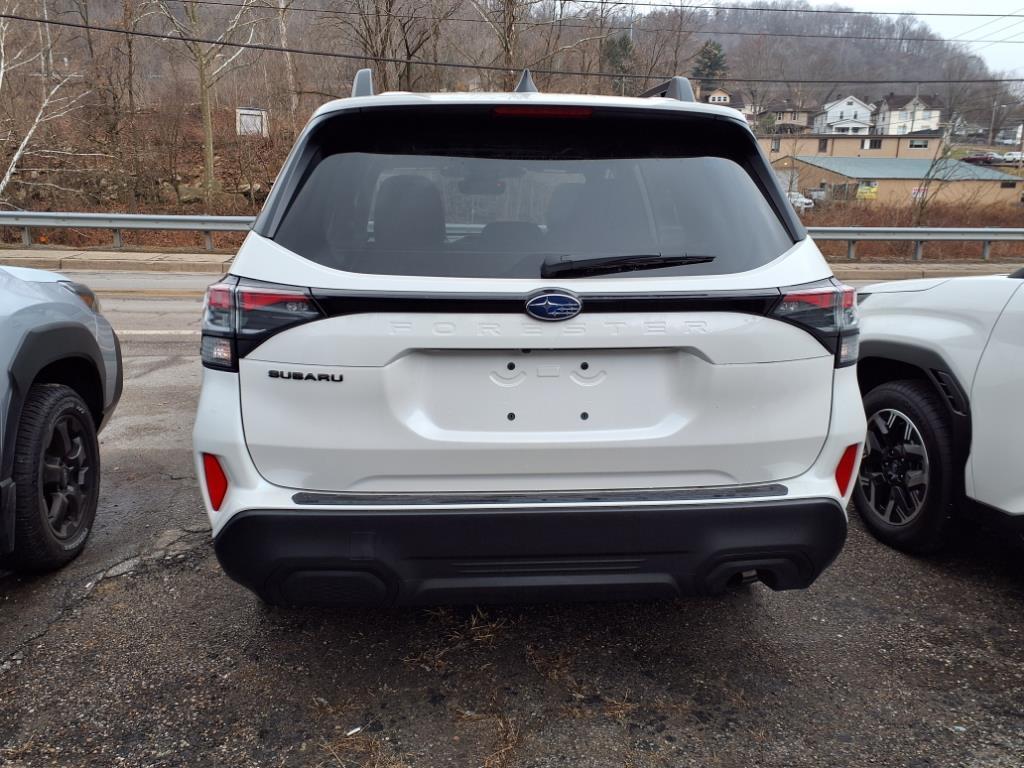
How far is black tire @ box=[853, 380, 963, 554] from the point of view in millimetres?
3291

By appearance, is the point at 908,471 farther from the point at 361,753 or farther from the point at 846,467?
the point at 361,753

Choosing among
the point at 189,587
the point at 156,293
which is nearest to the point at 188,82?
the point at 156,293

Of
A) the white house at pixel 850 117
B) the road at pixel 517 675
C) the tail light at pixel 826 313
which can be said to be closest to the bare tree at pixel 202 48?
the road at pixel 517 675

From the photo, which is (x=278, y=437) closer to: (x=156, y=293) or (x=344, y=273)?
(x=344, y=273)

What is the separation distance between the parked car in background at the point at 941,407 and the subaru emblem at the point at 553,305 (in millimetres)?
1853

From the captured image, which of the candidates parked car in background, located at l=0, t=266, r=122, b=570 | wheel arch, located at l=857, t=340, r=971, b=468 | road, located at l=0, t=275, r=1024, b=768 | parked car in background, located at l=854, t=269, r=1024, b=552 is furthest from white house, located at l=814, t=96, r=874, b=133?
parked car in background, located at l=0, t=266, r=122, b=570

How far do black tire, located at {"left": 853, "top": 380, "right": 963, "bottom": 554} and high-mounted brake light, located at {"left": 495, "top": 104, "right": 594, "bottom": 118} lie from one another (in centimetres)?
207

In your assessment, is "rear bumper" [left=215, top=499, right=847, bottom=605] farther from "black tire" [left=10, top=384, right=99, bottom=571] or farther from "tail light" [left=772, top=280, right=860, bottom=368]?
"black tire" [left=10, top=384, right=99, bottom=571]

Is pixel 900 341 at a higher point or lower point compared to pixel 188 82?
lower

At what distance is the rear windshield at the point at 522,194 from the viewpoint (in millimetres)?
2225

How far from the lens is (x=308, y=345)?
6.91 feet

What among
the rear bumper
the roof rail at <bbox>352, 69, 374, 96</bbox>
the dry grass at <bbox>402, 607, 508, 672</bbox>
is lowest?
the dry grass at <bbox>402, 607, 508, 672</bbox>

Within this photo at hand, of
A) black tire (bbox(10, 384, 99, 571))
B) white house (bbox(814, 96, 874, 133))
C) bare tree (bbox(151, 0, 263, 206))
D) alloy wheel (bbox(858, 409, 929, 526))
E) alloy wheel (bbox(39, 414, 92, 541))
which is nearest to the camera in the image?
black tire (bbox(10, 384, 99, 571))

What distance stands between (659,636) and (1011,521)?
4.44ft
